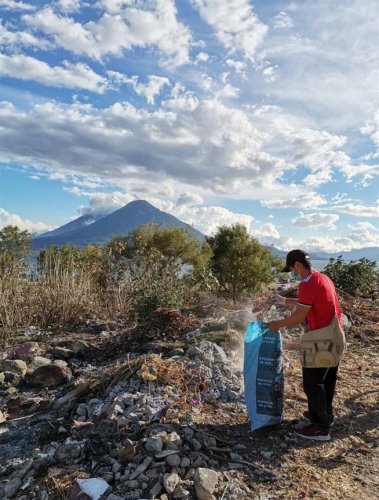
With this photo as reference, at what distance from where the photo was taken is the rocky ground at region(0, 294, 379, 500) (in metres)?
3.11

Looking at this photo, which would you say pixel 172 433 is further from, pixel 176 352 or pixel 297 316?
pixel 176 352

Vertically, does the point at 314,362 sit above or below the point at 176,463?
above

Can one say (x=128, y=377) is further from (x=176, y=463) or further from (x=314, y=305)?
(x=314, y=305)

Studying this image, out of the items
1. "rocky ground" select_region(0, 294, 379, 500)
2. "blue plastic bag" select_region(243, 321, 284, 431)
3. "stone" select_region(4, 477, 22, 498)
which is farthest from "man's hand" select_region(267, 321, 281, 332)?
"stone" select_region(4, 477, 22, 498)

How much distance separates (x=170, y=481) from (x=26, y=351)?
399cm

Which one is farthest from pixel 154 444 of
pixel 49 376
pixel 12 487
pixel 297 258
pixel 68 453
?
pixel 49 376

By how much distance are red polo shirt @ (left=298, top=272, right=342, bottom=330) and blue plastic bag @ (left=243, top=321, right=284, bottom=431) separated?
1.29 feet

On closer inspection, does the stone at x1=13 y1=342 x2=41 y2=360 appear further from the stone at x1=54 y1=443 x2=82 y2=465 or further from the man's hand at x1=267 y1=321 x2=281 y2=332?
the man's hand at x1=267 y1=321 x2=281 y2=332

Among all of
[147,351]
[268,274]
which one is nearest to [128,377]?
[147,351]

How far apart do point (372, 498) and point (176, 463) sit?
1348 millimetres

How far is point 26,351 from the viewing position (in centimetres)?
639

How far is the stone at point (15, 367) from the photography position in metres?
5.75

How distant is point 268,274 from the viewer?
1670 cm

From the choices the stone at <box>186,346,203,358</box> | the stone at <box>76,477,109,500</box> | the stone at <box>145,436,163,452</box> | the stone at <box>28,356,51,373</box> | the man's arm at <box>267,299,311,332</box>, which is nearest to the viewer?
the stone at <box>76,477,109,500</box>
